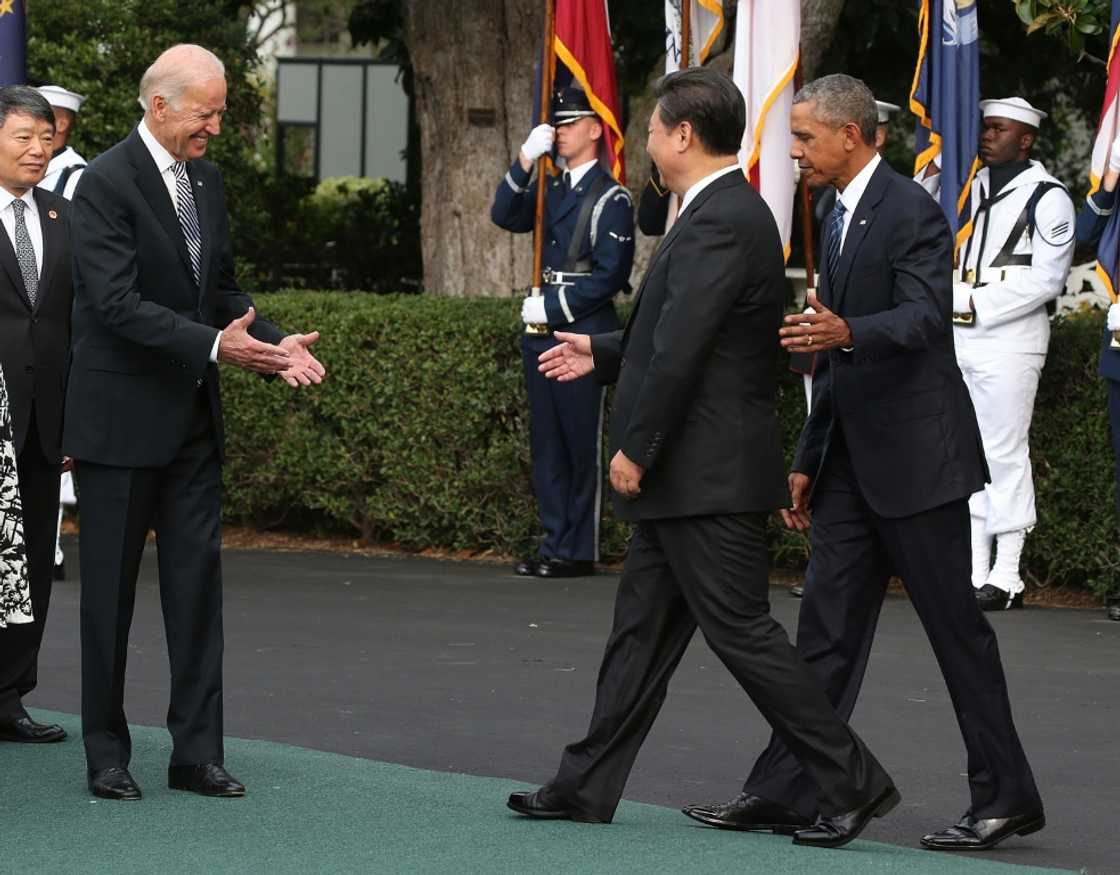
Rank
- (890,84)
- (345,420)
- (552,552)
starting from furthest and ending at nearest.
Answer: (890,84), (345,420), (552,552)

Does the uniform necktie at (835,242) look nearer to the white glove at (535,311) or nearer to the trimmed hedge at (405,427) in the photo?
the trimmed hedge at (405,427)

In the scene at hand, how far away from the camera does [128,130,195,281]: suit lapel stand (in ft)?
20.1

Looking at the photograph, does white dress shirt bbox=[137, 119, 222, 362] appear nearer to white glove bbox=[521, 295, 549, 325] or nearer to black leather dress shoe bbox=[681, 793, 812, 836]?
black leather dress shoe bbox=[681, 793, 812, 836]

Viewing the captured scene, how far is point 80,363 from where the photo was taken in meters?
6.21

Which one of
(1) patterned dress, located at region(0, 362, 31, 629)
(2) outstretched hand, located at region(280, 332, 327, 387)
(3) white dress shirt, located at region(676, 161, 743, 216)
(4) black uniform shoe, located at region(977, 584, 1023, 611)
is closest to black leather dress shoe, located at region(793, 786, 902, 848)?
(3) white dress shirt, located at region(676, 161, 743, 216)

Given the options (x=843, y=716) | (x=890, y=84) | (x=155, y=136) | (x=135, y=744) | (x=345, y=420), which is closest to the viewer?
(x=843, y=716)

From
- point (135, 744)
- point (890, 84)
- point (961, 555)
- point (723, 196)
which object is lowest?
point (135, 744)

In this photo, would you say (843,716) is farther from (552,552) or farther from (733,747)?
(552,552)

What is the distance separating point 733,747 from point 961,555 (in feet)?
4.96

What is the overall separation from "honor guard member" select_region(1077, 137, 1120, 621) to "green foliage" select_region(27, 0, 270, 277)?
6.12 m

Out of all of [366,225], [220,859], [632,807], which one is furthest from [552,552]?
[366,225]

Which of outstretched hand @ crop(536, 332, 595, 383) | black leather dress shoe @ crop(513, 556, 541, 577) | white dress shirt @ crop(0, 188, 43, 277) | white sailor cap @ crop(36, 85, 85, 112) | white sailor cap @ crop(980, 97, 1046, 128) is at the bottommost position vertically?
black leather dress shoe @ crop(513, 556, 541, 577)

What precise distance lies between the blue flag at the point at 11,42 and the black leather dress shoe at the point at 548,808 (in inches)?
253

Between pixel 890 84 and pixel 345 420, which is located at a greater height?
pixel 890 84
